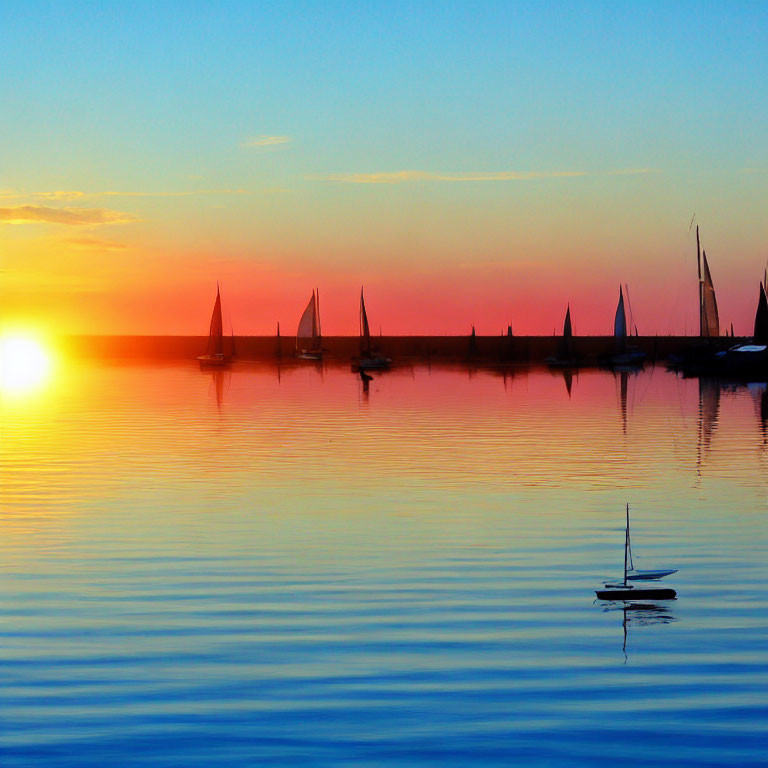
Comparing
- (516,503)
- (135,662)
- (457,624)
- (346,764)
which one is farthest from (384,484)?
(346,764)

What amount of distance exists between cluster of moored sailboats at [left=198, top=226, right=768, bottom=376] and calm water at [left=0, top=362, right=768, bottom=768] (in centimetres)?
8647

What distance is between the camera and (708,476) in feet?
141

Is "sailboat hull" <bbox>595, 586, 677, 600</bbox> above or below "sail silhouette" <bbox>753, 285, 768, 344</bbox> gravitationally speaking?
below

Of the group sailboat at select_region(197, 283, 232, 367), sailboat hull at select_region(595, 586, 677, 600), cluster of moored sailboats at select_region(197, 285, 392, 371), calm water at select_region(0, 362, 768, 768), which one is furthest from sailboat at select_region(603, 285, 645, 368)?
sailboat hull at select_region(595, 586, 677, 600)

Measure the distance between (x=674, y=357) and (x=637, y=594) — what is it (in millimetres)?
158592

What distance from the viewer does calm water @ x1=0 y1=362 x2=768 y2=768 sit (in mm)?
15180

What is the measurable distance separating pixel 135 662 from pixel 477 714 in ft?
Answer: 18.2

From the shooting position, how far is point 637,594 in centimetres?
2211

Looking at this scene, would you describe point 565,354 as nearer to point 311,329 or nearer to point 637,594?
point 311,329

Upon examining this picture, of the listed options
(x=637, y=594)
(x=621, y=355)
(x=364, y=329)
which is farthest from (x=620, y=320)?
(x=637, y=594)

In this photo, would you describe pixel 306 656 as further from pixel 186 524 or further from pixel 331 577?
pixel 186 524

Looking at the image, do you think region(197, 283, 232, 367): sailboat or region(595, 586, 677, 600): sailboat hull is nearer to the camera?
region(595, 586, 677, 600): sailboat hull

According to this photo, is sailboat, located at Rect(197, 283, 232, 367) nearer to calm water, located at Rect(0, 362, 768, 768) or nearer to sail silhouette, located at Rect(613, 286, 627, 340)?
sail silhouette, located at Rect(613, 286, 627, 340)

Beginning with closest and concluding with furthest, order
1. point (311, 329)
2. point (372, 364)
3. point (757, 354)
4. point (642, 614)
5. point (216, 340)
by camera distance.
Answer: point (642, 614), point (757, 354), point (372, 364), point (216, 340), point (311, 329)
